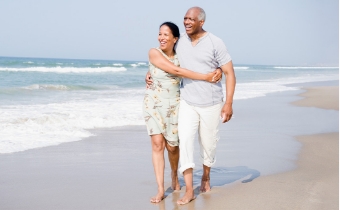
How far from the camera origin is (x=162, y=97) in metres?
4.43

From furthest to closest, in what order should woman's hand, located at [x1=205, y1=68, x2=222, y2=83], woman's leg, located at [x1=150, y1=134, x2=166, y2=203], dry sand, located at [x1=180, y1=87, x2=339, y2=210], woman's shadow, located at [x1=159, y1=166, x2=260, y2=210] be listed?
woman's shadow, located at [x1=159, y1=166, x2=260, y2=210] → woman's leg, located at [x1=150, y1=134, x2=166, y2=203] → woman's hand, located at [x1=205, y1=68, x2=222, y2=83] → dry sand, located at [x1=180, y1=87, x2=339, y2=210]

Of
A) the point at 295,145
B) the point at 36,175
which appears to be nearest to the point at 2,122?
the point at 36,175

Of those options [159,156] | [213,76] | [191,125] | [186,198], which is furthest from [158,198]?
[213,76]

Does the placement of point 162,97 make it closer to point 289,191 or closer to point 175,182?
point 175,182

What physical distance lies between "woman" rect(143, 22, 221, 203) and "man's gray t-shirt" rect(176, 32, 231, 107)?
0.09 meters

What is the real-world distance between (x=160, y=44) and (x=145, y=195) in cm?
138

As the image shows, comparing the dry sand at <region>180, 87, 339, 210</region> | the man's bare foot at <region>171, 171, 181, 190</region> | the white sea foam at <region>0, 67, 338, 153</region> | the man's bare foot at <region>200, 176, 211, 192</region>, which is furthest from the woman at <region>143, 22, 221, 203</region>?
the white sea foam at <region>0, 67, 338, 153</region>

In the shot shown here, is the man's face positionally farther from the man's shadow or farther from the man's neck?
the man's shadow

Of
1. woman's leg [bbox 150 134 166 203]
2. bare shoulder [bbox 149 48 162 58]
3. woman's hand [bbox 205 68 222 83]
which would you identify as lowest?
woman's leg [bbox 150 134 166 203]

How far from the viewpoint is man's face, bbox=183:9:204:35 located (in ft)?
14.1

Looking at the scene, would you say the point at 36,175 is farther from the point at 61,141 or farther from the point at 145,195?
the point at 61,141

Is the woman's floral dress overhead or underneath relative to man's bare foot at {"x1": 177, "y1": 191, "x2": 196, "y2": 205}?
overhead

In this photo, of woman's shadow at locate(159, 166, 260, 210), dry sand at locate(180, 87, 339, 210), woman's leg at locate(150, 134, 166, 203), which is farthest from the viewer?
woman's shadow at locate(159, 166, 260, 210)

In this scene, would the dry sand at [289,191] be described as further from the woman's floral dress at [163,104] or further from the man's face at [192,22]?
the man's face at [192,22]
